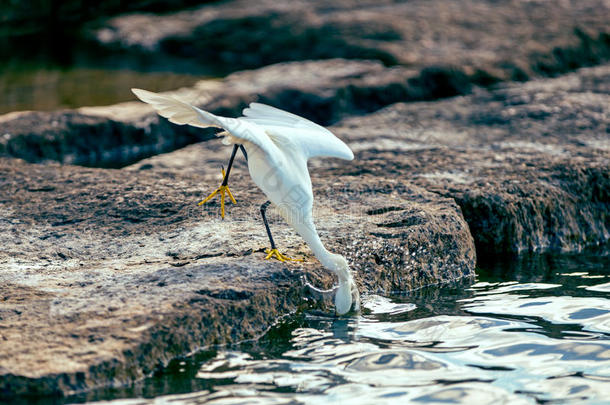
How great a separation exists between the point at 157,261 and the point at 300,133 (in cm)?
79

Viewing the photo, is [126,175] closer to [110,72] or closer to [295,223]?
[295,223]

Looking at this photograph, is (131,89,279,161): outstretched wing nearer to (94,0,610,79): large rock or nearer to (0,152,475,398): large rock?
(0,152,475,398): large rock

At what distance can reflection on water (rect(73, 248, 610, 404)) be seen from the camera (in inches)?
100

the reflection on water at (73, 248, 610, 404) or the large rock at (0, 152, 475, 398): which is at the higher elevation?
the large rock at (0, 152, 475, 398)

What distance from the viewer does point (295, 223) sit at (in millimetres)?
3125

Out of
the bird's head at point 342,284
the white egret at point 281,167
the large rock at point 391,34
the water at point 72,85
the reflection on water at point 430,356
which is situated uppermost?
the large rock at point 391,34

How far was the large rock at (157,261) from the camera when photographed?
2.65 metres

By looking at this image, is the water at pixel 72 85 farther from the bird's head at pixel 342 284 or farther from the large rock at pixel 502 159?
the bird's head at pixel 342 284

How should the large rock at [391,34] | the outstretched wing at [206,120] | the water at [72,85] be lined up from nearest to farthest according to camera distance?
the outstretched wing at [206,120] → the water at [72,85] → the large rock at [391,34]

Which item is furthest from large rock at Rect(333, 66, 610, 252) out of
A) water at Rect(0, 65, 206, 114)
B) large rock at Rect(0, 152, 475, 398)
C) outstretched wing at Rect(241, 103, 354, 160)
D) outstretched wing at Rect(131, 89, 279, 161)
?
water at Rect(0, 65, 206, 114)

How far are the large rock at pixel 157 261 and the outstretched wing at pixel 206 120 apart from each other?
522mm

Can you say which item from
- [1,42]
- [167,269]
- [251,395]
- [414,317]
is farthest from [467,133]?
[1,42]

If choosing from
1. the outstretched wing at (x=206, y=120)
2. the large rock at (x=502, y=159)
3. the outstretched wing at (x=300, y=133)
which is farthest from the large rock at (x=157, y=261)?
the outstretched wing at (x=206, y=120)

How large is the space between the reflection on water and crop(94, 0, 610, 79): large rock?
411cm
